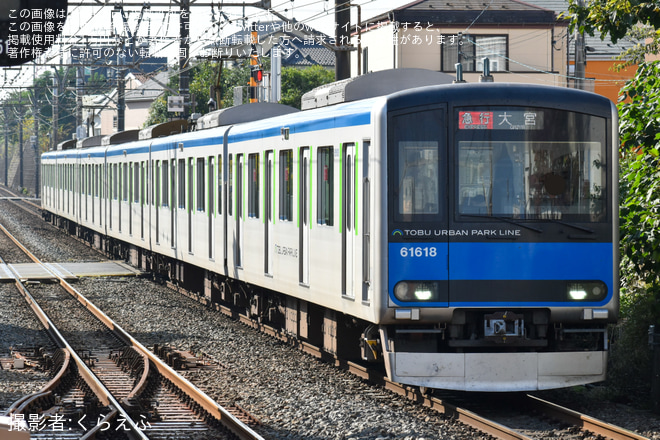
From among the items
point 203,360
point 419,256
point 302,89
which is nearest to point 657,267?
point 419,256

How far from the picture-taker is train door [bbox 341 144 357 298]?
30.9ft

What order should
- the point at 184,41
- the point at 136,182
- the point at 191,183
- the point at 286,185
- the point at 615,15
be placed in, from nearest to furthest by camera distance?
the point at 615,15
the point at 286,185
the point at 191,183
the point at 136,182
the point at 184,41

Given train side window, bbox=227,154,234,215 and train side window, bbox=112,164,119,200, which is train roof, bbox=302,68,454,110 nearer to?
train side window, bbox=227,154,234,215

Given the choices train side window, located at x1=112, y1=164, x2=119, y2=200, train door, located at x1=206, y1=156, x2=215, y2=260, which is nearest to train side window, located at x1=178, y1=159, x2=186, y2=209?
train door, located at x1=206, y1=156, x2=215, y2=260

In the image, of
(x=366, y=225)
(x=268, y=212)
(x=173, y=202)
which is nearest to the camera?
(x=366, y=225)

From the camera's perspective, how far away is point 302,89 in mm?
53375

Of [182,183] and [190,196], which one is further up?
[182,183]

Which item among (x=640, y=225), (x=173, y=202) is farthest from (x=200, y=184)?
(x=640, y=225)

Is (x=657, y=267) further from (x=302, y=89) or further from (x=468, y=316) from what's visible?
(x=302, y=89)

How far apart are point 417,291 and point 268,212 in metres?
4.29

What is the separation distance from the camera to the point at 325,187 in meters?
10.3

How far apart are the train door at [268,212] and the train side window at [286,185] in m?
0.46

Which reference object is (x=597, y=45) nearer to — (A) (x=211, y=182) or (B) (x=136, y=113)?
(A) (x=211, y=182)

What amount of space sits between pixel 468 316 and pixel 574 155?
1.55 metres
